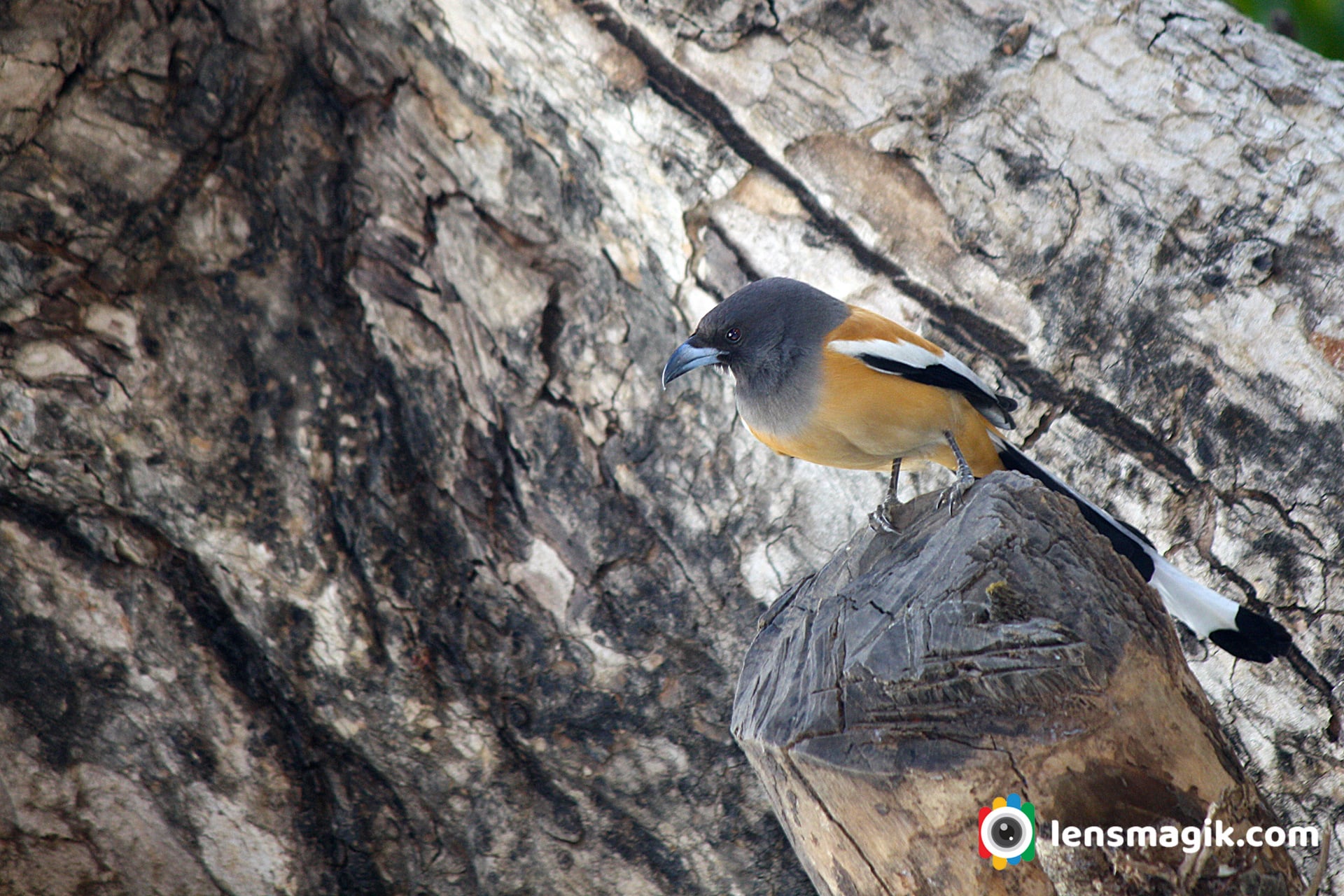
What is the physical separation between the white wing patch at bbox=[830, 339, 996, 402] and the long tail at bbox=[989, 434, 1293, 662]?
0.42 m

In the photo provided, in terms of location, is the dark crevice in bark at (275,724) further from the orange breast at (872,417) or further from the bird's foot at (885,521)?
the bird's foot at (885,521)

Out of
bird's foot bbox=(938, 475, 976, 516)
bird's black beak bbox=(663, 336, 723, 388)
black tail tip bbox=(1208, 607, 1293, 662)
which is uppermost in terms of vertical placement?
bird's black beak bbox=(663, 336, 723, 388)

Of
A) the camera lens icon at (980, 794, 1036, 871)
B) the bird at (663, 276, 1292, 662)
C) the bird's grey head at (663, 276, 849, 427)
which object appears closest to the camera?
the camera lens icon at (980, 794, 1036, 871)

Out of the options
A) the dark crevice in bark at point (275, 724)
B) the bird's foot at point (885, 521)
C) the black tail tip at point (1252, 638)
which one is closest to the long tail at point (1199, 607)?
the black tail tip at point (1252, 638)

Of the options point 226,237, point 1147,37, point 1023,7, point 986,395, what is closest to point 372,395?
point 226,237

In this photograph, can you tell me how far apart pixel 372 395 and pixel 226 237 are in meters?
0.74

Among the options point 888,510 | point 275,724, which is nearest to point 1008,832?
point 888,510

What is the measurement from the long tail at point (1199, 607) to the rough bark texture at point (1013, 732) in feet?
2.34

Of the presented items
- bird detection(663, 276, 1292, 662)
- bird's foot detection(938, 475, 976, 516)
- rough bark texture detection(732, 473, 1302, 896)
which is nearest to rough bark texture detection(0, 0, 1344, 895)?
bird detection(663, 276, 1292, 662)

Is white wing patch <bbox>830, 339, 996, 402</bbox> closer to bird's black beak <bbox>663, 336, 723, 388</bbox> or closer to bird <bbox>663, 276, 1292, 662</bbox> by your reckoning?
bird <bbox>663, 276, 1292, 662</bbox>

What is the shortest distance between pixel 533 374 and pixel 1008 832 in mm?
2311

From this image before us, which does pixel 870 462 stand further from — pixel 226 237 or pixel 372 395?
pixel 226 237

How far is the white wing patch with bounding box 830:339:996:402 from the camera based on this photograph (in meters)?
2.80

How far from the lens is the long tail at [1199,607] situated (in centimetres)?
247
